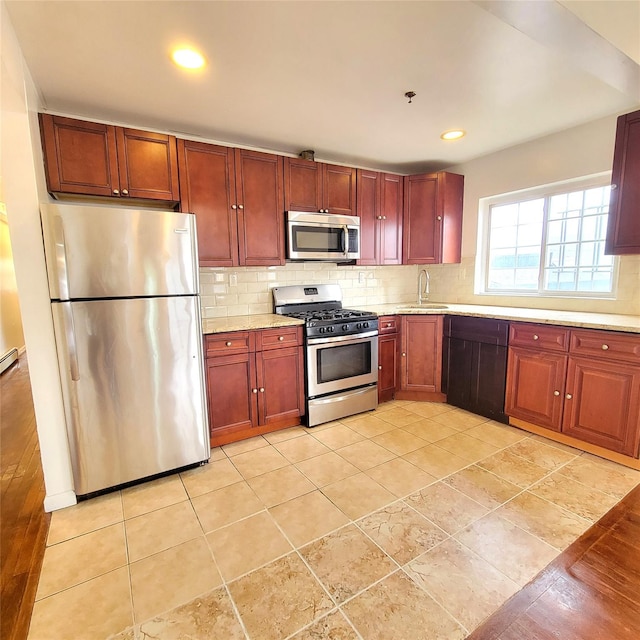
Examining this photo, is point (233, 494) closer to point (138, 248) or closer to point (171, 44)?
point (138, 248)

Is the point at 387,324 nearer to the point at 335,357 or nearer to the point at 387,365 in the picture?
the point at 387,365

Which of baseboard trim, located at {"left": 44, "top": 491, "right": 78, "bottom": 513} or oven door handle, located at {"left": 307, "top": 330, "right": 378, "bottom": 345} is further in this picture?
oven door handle, located at {"left": 307, "top": 330, "right": 378, "bottom": 345}

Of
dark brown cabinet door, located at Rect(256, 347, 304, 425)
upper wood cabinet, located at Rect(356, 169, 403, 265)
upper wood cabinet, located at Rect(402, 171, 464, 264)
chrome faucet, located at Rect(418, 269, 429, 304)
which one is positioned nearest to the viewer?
dark brown cabinet door, located at Rect(256, 347, 304, 425)

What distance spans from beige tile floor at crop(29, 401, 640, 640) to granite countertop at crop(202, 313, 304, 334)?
0.91 meters

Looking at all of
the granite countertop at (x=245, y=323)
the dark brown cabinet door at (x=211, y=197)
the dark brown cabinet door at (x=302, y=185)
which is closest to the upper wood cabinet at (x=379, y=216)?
the dark brown cabinet door at (x=302, y=185)

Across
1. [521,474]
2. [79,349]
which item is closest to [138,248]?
[79,349]

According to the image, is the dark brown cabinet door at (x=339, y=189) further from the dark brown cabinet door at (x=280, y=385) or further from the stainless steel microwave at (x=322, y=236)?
the dark brown cabinet door at (x=280, y=385)

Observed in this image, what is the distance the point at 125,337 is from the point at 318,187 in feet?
6.79

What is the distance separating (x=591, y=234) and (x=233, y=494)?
10.9 ft

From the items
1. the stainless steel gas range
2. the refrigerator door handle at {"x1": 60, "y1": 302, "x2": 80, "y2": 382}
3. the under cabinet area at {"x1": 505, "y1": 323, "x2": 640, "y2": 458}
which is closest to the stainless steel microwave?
the stainless steel gas range

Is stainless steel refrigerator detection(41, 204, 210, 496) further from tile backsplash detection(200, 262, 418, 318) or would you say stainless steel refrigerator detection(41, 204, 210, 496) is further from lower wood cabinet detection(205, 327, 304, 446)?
tile backsplash detection(200, 262, 418, 318)

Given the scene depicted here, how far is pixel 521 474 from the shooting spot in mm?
2186

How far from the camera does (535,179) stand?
10.2 feet

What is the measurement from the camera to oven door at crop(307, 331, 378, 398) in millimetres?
2896
